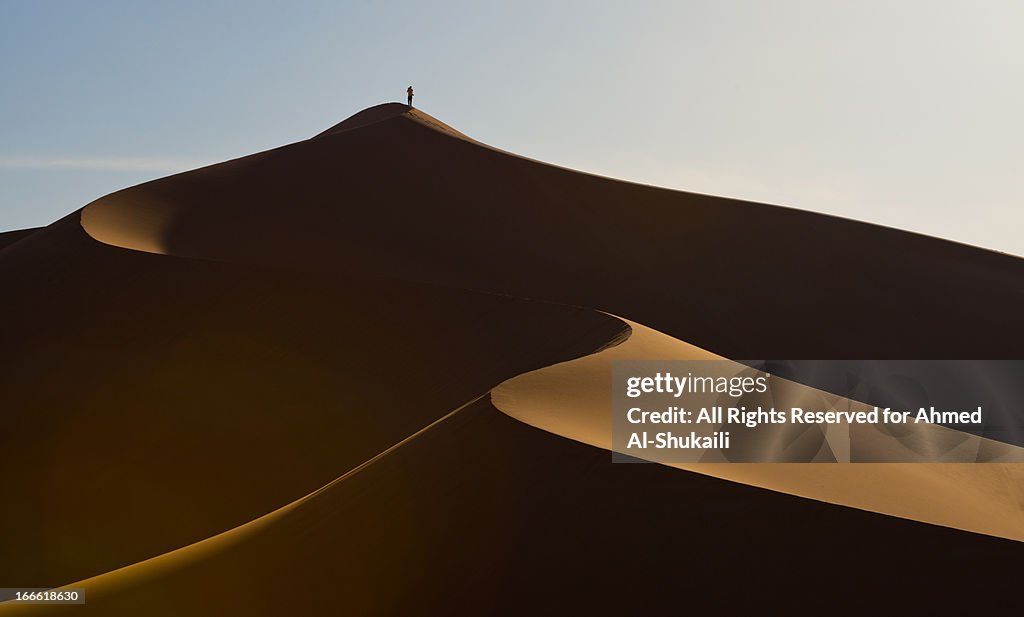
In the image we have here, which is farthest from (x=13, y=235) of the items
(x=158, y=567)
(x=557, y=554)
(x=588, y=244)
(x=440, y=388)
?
(x=557, y=554)

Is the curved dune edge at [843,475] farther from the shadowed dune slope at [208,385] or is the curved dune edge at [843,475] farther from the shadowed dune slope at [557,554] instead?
the shadowed dune slope at [208,385]

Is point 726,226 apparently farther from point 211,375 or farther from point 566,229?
point 211,375

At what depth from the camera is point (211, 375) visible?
16.2 m

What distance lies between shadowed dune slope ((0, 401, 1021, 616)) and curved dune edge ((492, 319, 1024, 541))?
42 cm

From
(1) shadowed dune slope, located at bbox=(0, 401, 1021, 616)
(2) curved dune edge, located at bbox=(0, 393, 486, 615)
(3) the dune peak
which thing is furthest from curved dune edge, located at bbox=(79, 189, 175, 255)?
(1) shadowed dune slope, located at bbox=(0, 401, 1021, 616)

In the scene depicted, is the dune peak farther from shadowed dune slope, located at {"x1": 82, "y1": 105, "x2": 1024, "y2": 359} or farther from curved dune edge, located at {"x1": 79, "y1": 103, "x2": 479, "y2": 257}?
curved dune edge, located at {"x1": 79, "y1": 103, "x2": 479, "y2": 257}

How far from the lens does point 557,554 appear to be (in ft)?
25.7

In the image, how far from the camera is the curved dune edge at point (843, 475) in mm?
8867

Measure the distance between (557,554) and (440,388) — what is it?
7572mm

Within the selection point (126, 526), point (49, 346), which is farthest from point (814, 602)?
point (49, 346)

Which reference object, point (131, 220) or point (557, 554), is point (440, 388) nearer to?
point (557, 554)

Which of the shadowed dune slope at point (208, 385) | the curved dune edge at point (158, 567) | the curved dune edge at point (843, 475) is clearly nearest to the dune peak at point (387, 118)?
the shadowed dune slope at point (208, 385)

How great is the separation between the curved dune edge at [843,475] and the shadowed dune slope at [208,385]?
2.74m

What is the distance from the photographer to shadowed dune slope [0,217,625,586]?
14008mm
